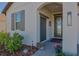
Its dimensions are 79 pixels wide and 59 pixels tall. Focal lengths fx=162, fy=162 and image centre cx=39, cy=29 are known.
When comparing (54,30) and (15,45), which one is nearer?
(15,45)

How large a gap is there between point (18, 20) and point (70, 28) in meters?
5.25

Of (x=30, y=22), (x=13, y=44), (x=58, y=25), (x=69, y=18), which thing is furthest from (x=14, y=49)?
(x=58, y=25)

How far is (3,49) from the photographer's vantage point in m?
9.34

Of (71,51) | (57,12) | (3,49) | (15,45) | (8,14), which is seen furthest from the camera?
(57,12)

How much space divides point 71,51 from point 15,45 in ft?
10.3

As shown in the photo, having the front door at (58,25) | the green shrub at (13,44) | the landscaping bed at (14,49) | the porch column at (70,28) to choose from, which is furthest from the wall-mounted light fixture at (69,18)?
the front door at (58,25)

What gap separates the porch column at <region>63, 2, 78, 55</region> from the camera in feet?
22.9

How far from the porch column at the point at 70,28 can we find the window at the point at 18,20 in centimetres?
427

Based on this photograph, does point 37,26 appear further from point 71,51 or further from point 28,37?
point 71,51

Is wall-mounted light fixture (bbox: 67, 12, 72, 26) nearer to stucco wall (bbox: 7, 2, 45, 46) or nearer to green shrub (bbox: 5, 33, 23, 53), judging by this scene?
stucco wall (bbox: 7, 2, 45, 46)

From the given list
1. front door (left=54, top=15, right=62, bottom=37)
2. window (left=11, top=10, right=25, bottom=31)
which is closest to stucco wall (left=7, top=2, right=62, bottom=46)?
window (left=11, top=10, right=25, bottom=31)

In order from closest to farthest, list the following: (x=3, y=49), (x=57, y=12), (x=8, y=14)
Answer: (x=3, y=49), (x=8, y=14), (x=57, y=12)

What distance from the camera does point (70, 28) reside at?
720 cm

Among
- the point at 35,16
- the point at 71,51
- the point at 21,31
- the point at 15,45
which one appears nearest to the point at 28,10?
the point at 35,16
